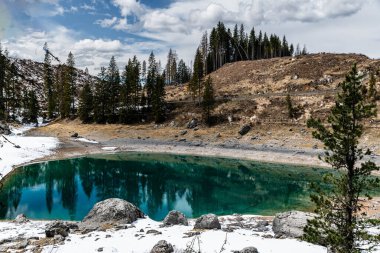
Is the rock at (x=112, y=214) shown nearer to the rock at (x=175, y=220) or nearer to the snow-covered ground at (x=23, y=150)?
the rock at (x=175, y=220)

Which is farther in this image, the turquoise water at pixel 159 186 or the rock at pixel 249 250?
the turquoise water at pixel 159 186

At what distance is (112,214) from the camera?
26797 mm

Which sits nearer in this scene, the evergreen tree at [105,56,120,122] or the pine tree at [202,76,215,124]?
the pine tree at [202,76,215,124]

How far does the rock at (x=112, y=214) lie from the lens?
2630 centimetres

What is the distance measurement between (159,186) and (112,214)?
24.8m

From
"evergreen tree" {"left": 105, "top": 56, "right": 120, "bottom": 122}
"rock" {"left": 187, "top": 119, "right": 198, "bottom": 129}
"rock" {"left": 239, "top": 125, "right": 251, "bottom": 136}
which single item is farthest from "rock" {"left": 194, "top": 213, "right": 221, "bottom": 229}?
"evergreen tree" {"left": 105, "top": 56, "right": 120, "bottom": 122}

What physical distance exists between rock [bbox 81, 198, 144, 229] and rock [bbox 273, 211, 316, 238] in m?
11.0

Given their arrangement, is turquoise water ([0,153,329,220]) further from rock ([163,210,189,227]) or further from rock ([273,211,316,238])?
rock ([273,211,316,238])

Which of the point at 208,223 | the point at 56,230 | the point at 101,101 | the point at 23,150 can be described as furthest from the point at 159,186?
the point at 101,101

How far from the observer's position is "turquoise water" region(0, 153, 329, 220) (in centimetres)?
3972

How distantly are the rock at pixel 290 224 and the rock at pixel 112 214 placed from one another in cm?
1099

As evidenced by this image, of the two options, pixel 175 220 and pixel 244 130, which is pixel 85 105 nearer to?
pixel 244 130

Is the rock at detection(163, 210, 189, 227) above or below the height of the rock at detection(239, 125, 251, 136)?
below

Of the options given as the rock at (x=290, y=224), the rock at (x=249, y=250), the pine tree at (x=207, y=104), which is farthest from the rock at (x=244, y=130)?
the rock at (x=249, y=250)
